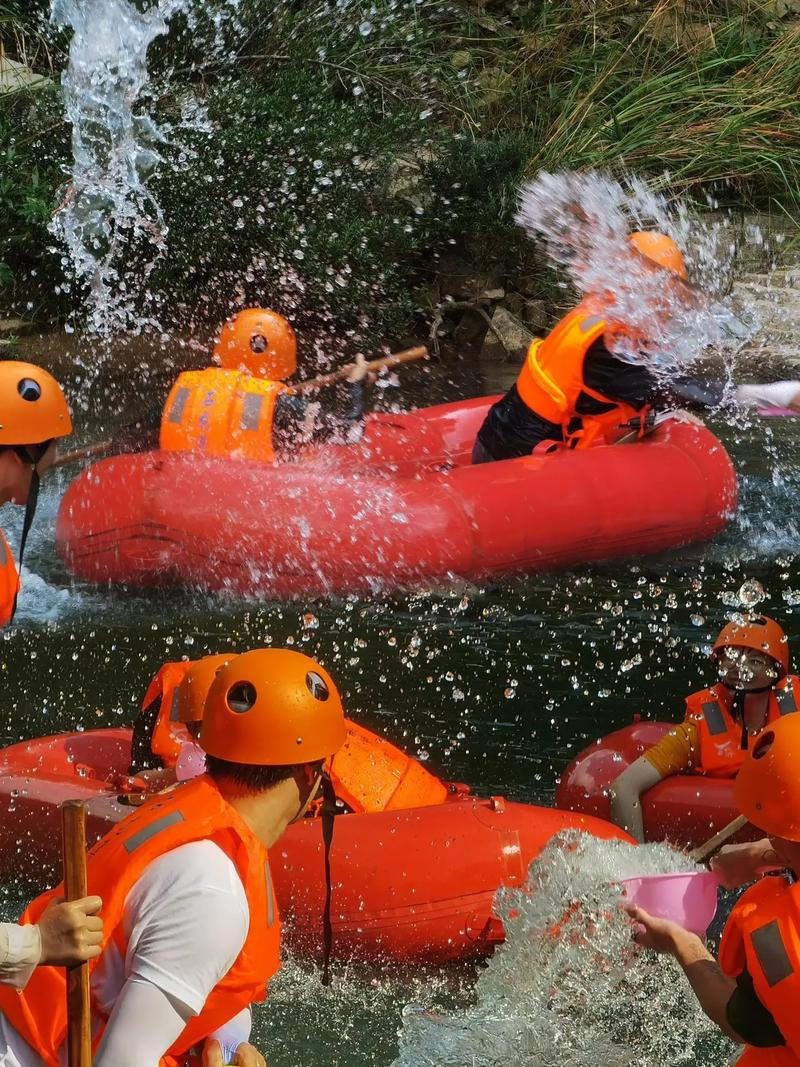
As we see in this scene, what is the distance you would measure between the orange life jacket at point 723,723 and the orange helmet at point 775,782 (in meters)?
2.23

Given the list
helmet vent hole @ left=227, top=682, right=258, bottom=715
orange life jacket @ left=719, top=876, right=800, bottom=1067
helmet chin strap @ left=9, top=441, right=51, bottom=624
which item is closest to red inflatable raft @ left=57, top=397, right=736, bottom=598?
helmet chin strap @ left=9, top=441, right=51, bottom=624

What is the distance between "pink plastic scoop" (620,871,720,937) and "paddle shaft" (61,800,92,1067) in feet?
3.60

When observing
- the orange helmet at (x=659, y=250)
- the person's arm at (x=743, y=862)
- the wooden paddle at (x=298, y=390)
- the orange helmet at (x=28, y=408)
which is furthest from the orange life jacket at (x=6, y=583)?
the orange helmet at (x=659, y=250)

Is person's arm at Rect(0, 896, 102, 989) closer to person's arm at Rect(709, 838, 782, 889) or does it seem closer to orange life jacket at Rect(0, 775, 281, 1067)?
orange life jacket at Rect(0, 775, 281, 1067)

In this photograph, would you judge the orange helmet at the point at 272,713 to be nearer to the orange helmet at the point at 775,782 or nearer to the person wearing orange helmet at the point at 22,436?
the orange helmet at the point at 775,782

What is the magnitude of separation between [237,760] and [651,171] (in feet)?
35.0

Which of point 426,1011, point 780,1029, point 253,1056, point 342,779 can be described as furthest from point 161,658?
point 780,1029

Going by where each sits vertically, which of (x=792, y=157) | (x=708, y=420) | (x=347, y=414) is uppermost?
(x=792, y=157)

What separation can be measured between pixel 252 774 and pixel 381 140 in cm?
1046

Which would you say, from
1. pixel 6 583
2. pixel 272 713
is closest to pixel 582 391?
pixel 6 583

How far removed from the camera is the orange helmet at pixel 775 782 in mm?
2266

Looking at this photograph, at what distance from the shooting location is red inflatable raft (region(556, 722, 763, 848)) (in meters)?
4.51

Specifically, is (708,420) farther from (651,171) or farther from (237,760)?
(237,760)

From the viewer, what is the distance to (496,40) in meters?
13.2
